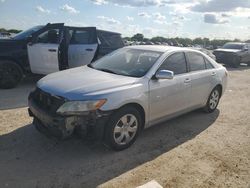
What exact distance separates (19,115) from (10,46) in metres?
3.08

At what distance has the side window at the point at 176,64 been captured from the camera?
527 centimetres

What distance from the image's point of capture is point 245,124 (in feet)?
20.7

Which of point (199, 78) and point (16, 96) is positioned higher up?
point (199, 78)

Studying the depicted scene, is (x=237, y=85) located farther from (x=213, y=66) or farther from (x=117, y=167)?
(x=117, y=167)

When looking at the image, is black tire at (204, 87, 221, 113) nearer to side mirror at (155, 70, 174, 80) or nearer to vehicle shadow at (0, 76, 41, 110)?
side mirror at (155, 70, 174, 80)

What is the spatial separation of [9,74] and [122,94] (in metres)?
5.18

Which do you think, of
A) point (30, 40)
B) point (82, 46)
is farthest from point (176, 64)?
point (30, 40)

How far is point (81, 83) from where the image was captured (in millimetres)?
4457

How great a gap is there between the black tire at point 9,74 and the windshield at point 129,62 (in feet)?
12.0

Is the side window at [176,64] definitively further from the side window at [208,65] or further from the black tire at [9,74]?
the black tire at [9,74]

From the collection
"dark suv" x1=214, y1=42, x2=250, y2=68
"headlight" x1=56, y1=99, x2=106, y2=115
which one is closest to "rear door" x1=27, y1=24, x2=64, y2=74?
"headlight" x1=56, y1=99, x2=106, y2=115

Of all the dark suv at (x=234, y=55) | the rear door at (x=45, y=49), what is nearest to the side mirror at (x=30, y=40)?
the rear door at (x=45, y=49)

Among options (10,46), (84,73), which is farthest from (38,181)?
(10,46)

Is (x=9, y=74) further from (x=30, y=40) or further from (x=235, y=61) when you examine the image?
Answer: (x=235, y=61)
